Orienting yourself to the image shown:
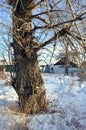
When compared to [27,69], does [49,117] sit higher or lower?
lower

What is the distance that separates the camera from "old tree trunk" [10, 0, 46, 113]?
9.58 metres

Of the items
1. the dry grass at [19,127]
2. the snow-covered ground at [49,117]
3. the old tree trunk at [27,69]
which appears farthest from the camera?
the old tree trunk at [27,69]

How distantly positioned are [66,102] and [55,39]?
9.67 feet

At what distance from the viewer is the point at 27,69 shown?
973 centimetres

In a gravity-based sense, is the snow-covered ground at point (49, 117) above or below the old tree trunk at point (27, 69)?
below

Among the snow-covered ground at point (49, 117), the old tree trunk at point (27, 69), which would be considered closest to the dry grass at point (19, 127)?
the snow-covered ground at point (49, 117)

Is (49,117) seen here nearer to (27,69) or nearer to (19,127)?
(19,127)

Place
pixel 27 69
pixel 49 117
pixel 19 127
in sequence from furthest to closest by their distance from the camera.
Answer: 1. pixel 27 69
2. pixel 49 117
3. pixel 19 127


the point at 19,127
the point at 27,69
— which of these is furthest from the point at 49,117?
the point at 27,69

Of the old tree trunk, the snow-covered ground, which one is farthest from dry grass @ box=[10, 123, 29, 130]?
the old tree trunk

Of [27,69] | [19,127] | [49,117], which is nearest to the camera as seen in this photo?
[19,127]

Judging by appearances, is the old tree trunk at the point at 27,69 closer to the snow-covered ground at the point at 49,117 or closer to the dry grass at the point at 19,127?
the snow-covered ground at the point at 49,117

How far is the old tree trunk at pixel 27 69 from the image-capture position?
9.58 m

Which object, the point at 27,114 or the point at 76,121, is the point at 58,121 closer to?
the point at 76,121
